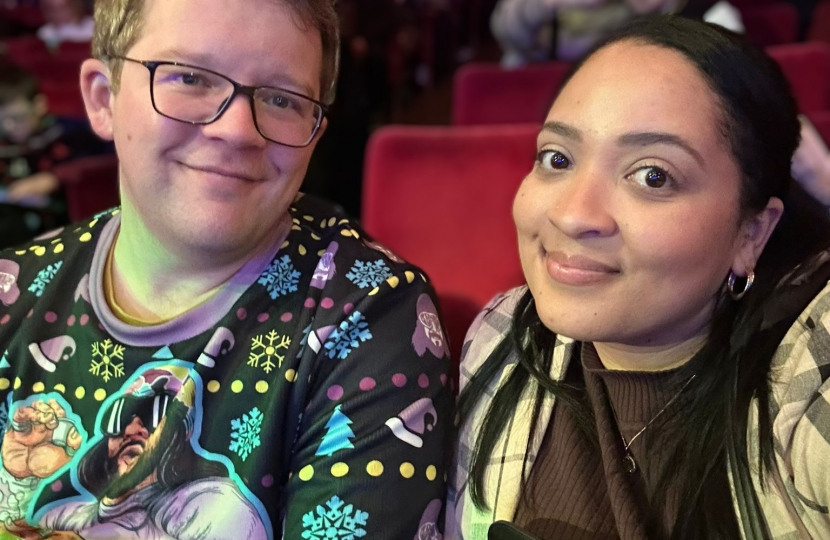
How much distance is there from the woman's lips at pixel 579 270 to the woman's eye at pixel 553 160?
4.6 inches

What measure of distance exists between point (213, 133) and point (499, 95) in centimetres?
157

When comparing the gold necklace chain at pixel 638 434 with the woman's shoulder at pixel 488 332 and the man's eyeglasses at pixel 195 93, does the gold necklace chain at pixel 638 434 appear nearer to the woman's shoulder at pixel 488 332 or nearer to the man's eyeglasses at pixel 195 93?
the woman's shoulder at pixel 488 332

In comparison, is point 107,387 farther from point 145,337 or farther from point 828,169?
point 828,169

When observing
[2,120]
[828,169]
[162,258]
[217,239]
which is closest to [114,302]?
[162,258]

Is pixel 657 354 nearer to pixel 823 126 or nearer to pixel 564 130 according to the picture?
pixel 564 130

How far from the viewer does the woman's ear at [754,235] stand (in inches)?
35.8

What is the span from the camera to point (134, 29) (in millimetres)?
961

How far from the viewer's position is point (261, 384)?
96 centimetres

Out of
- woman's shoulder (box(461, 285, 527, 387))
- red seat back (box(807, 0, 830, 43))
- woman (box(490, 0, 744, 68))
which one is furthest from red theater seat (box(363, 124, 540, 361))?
red seat back (box(807, 0, 830, 43))

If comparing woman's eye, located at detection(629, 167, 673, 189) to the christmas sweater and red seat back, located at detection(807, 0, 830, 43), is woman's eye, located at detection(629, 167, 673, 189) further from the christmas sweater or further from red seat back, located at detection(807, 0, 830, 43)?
red seat back, located at detection(807, 0, 830, 43)

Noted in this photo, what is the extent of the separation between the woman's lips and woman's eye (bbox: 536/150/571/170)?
12cm

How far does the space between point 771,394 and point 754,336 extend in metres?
0.08

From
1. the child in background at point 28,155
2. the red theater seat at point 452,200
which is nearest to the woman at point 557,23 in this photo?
the red theater seat at point 452,200

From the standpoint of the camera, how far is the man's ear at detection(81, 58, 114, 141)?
1036 mm
